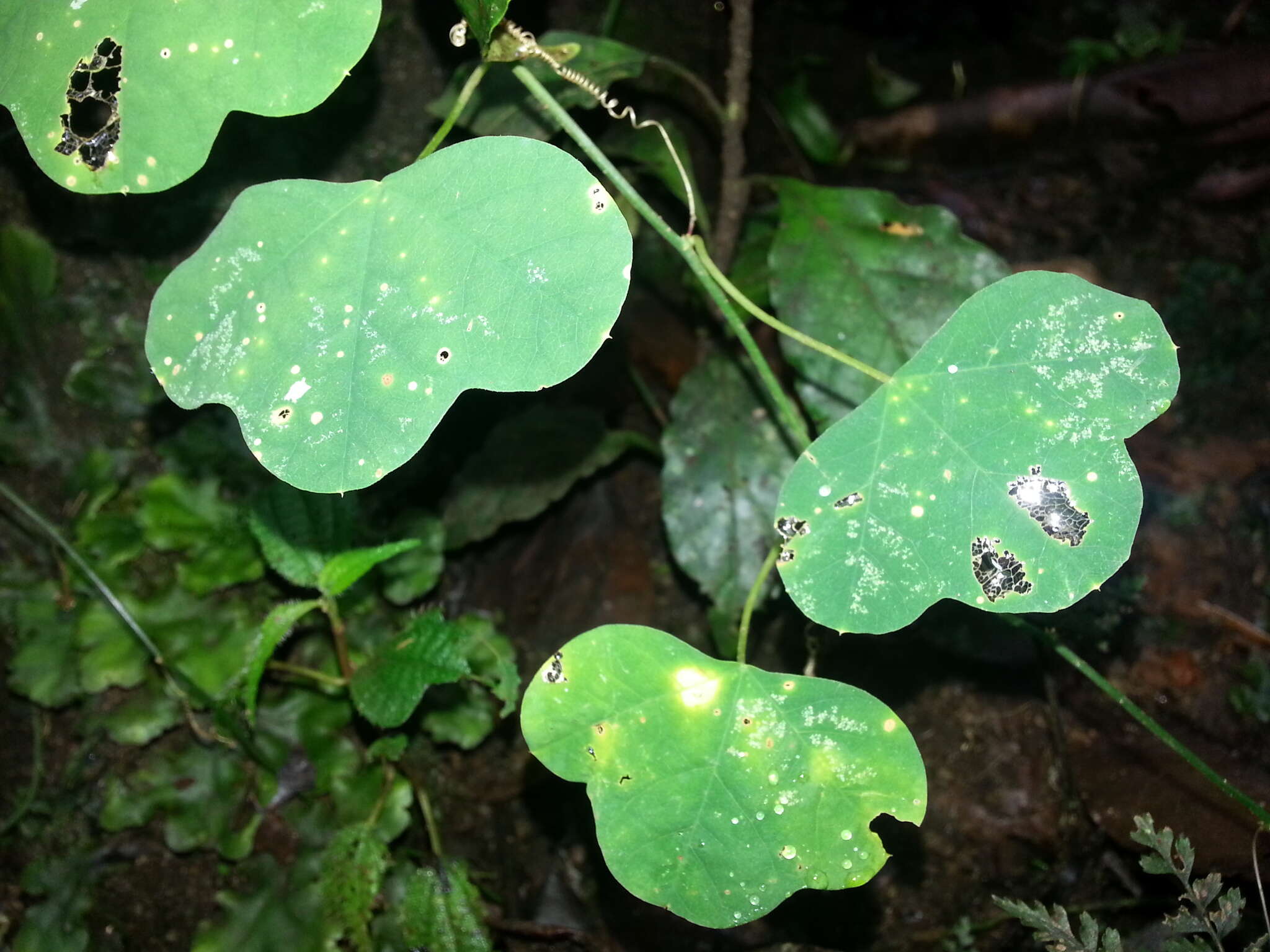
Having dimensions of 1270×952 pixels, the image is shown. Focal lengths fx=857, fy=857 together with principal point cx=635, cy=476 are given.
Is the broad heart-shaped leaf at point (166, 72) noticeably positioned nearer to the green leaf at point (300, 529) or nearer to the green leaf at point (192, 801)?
the green leaf at point (300, 529)

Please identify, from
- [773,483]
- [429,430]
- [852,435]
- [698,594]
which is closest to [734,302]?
[773,483]

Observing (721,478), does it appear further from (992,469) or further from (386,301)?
(386,301)

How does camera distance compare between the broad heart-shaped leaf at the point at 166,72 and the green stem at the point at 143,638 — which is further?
the green stem at the point at 143,638

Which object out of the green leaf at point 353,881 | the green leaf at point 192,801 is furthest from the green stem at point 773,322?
the green leaf at point 192,801

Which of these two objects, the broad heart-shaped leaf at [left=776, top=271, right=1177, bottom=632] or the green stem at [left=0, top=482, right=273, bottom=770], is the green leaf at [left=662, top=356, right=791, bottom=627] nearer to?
the broad heart-shaped leaf at [left=776, top=271, right=1177, bottom=632]

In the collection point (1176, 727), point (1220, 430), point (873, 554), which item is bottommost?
point (1176, 727)

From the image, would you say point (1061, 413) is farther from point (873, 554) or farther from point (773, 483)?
point (773, 483)

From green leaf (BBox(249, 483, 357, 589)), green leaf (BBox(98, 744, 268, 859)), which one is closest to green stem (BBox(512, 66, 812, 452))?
green leaf (BBox(249, 483, 357, 589))
